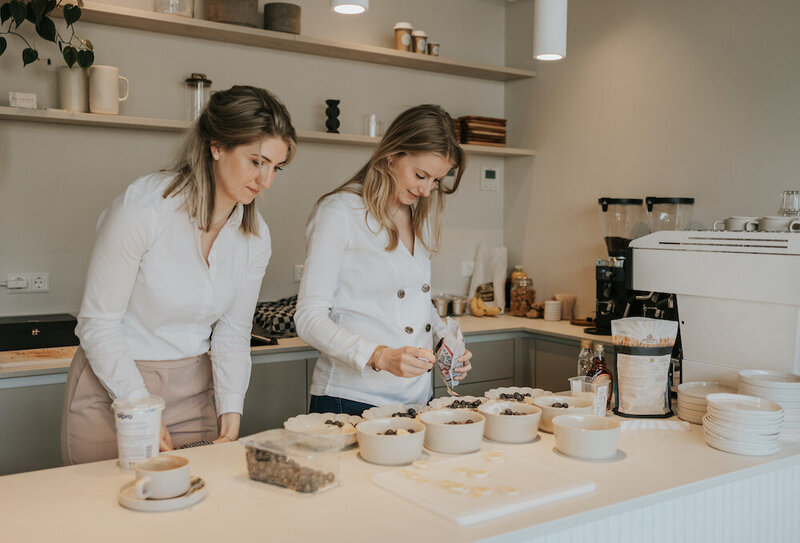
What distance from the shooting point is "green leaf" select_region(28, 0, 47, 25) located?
9.14 ft

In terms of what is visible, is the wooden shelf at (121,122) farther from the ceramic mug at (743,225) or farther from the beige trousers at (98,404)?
the ceramic mug at (743,225)

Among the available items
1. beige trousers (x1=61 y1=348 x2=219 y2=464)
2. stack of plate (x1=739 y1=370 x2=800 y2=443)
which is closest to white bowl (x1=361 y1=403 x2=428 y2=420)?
beige trousers (x1=61 y1=348 x2=219 y2=464)

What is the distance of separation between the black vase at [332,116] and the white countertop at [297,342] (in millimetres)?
1128

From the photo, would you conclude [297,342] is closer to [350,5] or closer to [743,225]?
[350,5]

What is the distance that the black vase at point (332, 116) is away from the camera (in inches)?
148

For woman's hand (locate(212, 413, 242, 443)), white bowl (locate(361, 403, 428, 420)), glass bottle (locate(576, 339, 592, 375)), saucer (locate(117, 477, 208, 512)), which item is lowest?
woman's hand (locate(212, 413, 242, 443))

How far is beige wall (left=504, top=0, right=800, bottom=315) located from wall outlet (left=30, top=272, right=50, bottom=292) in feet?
8.45

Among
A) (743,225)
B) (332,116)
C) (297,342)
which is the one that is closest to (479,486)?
(743,225)

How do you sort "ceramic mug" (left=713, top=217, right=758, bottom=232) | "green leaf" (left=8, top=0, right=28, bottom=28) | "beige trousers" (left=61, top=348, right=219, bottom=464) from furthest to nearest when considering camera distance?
"green leaf" (left=8, top=0, right=28, bottom=28), "ceramic mug" (left=713, top=217, right=758, bottom=232), "beige trousers" (left=61, top=348, right=219, bottom=464)

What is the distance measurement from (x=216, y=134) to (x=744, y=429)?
1.36 meters

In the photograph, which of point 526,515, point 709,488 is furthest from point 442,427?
point 709,488

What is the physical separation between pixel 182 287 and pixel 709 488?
124cm

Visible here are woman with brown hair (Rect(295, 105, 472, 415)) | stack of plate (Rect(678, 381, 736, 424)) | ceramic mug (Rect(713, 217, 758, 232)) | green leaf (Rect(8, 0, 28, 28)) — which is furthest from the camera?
green leaf (Rect(8, 0, 28, 28))

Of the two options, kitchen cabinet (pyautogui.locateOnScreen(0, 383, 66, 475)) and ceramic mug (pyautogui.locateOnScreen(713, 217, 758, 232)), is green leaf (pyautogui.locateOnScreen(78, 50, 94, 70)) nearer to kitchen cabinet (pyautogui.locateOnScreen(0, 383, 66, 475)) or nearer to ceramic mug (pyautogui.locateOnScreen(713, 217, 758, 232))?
A: kitchen cabinet (pyautogui.locateOnScreen(0, 383, 66, 475))
